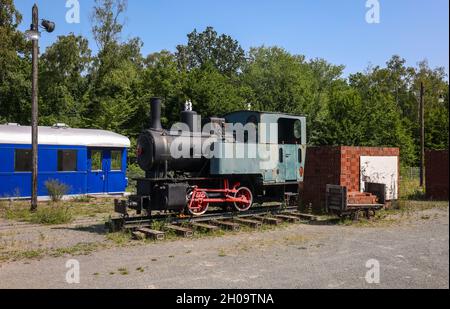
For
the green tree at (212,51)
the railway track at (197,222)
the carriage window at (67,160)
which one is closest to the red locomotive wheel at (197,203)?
the railway track at (197,222)

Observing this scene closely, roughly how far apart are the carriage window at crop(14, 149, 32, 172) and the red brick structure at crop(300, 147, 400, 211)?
9740 mm

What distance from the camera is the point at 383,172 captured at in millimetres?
14703

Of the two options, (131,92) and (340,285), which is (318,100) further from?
(340,285)

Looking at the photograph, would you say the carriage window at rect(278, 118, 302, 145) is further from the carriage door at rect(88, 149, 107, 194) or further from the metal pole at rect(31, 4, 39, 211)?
the carriage door at rect(88, 149, 107, 194)

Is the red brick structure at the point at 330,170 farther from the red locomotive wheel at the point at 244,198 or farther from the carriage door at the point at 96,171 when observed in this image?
the carriage door at the point at 96,171

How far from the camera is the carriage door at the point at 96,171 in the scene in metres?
17.3

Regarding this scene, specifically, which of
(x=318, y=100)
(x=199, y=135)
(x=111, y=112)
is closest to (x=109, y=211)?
(x=199, y=135)

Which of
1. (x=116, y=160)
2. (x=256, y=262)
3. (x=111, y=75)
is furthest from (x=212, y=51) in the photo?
(x=256, y=262)

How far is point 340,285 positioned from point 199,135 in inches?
257

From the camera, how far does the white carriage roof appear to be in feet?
50.0

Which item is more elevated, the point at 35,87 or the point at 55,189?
the point at 35,87

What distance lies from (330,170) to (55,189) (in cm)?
954

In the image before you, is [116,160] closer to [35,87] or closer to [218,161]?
[35,87]

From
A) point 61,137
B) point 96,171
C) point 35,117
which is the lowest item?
point 96,171
